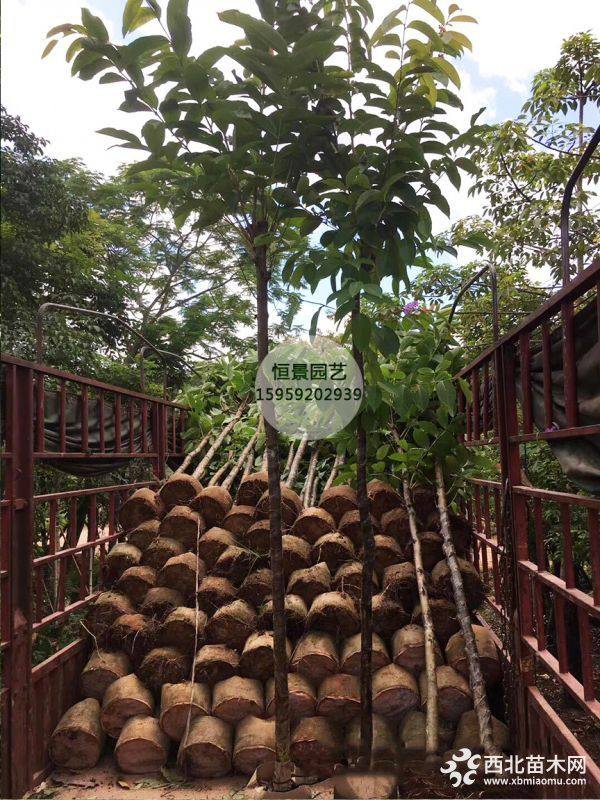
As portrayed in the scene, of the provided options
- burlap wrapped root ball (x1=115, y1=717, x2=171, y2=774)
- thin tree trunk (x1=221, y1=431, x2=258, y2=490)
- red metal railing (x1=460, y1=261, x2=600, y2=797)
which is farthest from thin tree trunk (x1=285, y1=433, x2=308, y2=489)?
burlap wrapped root ball (x1=115, y1=717, x2=171, y2=774)

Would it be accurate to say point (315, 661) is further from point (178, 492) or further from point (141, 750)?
point (178, 492)

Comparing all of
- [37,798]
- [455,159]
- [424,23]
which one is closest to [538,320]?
[455,159]

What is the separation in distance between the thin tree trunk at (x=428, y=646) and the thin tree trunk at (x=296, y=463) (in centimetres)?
124

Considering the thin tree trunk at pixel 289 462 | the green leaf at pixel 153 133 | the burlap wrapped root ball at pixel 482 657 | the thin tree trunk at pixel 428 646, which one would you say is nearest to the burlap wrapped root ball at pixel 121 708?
the thin tree trunk at pixel 428 646

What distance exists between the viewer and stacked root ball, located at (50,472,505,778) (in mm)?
3123

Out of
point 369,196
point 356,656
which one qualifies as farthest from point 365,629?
point 369,196

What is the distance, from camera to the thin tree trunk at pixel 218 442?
5.29 meters

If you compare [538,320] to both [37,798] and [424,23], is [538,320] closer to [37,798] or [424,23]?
[424,23]

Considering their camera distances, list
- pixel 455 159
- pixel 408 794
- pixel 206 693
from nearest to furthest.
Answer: pixel 455 159 → pixel 408 794 → pixel 206 693

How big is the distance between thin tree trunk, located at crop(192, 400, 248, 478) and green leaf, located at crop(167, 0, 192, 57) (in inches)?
144

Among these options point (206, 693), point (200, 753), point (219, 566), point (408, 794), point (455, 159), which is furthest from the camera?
point (219, 566)

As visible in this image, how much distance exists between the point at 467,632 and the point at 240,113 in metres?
2.97

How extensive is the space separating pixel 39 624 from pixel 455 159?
10.3 ft

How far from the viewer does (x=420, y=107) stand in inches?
90.4
